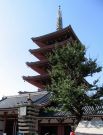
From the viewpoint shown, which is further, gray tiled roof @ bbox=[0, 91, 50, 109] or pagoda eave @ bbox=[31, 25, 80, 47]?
pagoda eave @ bbox=[31, 25, 80, 47]

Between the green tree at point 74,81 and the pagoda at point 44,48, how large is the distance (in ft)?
38.0

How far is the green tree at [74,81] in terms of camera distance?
22.3 m

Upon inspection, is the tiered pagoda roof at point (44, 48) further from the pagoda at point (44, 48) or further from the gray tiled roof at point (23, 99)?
the gray tiled roof at point (23, 99)

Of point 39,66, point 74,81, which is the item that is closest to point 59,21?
point 39,66

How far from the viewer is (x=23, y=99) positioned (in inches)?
1332

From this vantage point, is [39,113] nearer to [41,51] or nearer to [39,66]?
[39,66]

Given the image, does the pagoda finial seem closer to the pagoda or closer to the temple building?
the pagoda

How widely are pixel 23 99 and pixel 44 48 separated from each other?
8757 mm

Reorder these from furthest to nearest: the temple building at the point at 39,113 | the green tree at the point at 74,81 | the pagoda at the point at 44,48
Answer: the pagoda at the point at 44,48, the temple building at the point at 39,113, the green tree at the point at 74,81

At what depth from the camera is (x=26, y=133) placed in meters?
24.7

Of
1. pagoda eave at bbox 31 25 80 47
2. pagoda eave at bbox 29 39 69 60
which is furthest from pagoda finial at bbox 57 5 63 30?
pagoda eave at bbox 29 39 69 60

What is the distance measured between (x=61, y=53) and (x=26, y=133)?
7.80 meters

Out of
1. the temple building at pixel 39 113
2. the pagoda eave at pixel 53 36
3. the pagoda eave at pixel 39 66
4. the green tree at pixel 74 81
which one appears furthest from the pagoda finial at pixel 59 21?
the green tree at pixel 74 81

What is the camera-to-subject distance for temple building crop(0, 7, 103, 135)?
25.2 meters
